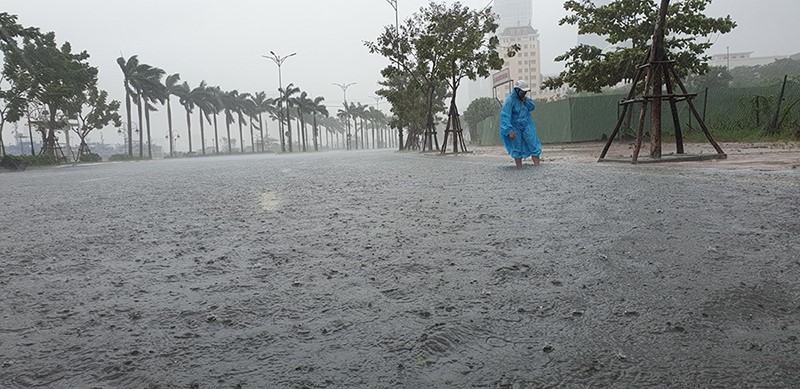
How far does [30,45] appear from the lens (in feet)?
116

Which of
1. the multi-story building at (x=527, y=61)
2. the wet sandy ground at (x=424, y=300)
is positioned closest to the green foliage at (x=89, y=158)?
the wet sandy ground at (x=424, y=300)

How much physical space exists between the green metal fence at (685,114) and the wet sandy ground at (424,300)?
13.9 meters

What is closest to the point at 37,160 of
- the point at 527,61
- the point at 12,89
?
the point at 12,89

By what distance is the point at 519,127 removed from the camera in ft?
31.8

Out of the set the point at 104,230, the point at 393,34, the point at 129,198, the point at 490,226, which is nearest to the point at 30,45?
the point at 393,34

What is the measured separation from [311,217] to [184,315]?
8.26ft

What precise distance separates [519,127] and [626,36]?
48.0 ft

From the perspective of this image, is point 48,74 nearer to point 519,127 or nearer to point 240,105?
point 519,127

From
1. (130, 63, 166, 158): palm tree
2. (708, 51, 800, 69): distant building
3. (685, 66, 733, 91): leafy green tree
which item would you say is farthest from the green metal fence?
(708, 51, 800, 69): distant building

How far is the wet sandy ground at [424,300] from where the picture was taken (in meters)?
1.46

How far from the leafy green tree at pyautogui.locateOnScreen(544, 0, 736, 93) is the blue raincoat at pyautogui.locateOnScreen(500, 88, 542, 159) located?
11224mm

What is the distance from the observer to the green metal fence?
16.2 meters

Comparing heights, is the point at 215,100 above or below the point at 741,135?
above

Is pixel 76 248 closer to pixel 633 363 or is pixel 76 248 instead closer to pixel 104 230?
pixel 104 230
